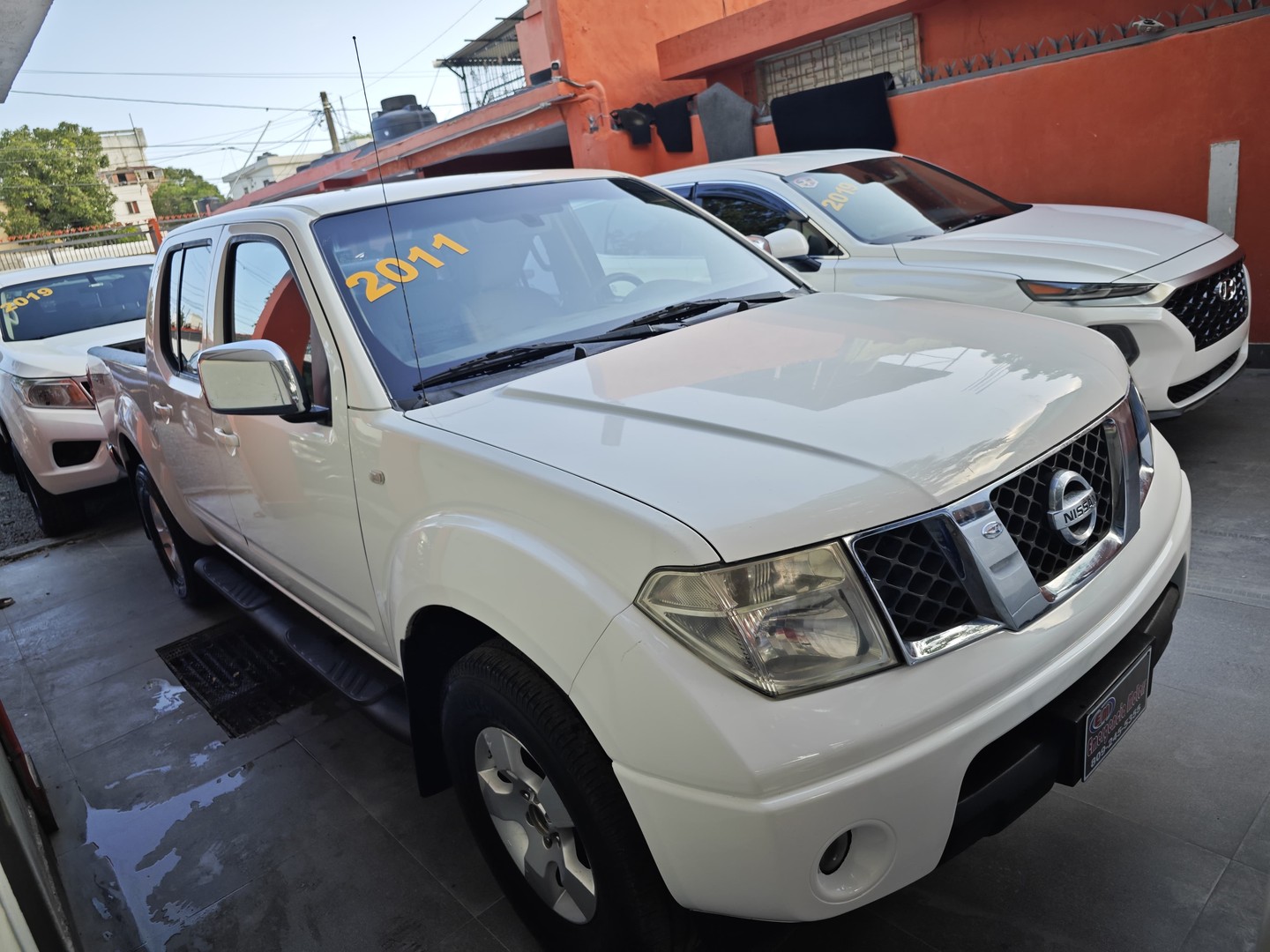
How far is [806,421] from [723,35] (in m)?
9.81

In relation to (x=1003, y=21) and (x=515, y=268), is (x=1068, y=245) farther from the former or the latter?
(x=1003, y=21)

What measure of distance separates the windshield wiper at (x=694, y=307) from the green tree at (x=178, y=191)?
6648 centimetres

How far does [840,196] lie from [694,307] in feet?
10.4

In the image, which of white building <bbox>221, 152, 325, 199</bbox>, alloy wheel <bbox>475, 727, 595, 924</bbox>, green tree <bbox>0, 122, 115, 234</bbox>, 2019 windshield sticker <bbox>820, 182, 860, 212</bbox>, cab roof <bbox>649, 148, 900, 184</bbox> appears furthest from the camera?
green tree <bbox>0, 122, 115, 234</bbox>

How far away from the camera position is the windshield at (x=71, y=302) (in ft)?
23.1

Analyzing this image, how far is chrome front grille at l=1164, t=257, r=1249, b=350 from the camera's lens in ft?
14.0

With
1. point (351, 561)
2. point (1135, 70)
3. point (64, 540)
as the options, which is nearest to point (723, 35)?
point (1135, 70)

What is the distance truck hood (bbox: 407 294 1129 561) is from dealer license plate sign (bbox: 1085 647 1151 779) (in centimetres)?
49

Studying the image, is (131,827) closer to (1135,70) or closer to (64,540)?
(64,540)

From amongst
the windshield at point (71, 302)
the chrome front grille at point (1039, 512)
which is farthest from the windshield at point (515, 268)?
the windshield at point (71, 302)

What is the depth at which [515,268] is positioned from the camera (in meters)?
2.76

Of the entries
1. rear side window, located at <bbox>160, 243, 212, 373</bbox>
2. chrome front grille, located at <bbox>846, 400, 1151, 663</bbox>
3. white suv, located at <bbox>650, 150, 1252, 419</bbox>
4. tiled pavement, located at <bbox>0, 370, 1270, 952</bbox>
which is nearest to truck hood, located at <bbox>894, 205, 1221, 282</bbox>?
white suv, located at <bbox>650, 150, 1252, 419</bbox>

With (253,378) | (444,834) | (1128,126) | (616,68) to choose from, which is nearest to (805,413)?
(253,378)

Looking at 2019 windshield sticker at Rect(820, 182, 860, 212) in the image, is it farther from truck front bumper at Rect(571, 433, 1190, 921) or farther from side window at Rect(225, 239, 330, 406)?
truck front bumper at Rect(571, 433, 1190, 921)
